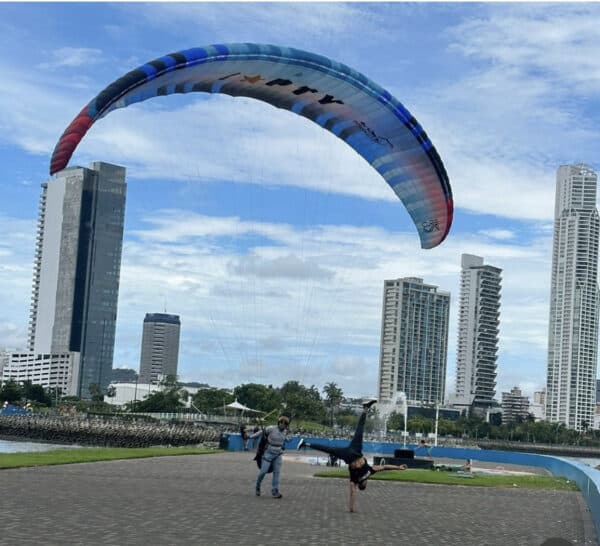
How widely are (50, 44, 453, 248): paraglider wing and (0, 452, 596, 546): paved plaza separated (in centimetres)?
594

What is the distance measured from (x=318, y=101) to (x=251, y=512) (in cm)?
1080

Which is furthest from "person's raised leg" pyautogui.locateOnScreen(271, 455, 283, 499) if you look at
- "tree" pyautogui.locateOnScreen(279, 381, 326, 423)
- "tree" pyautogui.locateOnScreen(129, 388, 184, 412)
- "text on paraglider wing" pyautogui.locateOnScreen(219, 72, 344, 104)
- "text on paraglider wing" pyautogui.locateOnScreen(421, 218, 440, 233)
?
"tree" pyautogui.locateOnScreen(129, 388, 184, 412)

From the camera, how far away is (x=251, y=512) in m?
15.0

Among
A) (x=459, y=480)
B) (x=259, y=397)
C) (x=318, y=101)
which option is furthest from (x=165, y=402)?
(x=318, y=101)

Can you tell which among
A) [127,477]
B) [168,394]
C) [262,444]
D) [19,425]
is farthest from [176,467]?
[168,394]

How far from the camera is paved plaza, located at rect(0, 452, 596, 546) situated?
39.7 feet

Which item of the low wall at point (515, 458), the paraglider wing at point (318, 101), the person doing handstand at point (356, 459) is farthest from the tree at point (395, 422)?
the person doing handstand at point (356, 459)

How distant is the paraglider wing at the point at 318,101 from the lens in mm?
17906

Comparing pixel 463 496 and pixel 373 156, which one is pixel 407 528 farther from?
pixel 373 156

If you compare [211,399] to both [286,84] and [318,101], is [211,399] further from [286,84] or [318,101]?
[286,84]

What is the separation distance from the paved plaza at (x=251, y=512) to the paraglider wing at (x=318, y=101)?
5938 millimetres

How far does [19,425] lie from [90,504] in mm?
71395

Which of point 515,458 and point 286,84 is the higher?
point 286,84

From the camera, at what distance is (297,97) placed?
2275 centimetres
